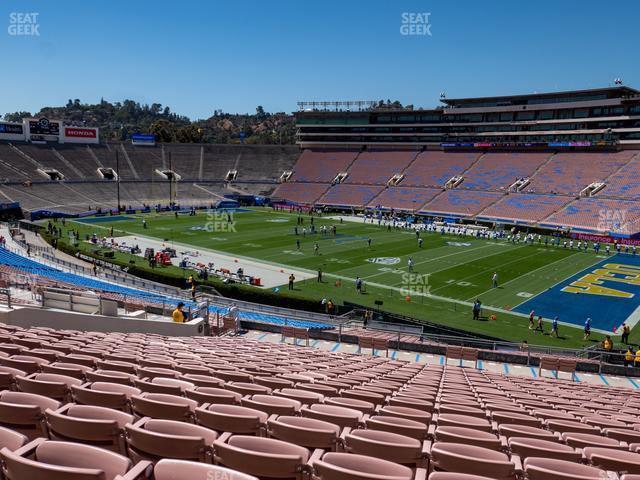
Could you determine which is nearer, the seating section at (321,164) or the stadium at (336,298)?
the stadium at (336,298)

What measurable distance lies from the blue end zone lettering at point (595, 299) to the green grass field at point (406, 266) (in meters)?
1.00

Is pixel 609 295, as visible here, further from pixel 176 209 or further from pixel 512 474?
pixel 176 209

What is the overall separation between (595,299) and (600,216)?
29859 millimetres

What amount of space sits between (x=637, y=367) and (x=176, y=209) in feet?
211

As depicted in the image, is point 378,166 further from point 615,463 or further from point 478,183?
point 615,463

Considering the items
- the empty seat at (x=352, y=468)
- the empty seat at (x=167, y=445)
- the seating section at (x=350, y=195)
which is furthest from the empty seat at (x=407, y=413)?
the seating section at (x=350, y=195)

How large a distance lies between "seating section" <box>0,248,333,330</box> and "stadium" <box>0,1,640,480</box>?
0.31m

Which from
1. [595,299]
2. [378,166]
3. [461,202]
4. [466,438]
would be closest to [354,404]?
[466,438]

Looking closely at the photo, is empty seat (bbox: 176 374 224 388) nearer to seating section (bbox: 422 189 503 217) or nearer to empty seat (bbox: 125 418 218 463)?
empty seat (bbox: 125 418 218 463)

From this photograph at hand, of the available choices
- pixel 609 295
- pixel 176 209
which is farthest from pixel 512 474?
pixel 176 209

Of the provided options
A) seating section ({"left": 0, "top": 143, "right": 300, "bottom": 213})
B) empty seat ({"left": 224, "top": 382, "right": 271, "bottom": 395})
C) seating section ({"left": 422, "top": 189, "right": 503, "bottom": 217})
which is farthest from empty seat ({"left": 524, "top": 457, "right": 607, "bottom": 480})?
seating section ({"left": 0, "top": 143, "right": 300, "bottom": 213})

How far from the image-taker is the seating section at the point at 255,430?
3.11m

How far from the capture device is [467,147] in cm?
8631

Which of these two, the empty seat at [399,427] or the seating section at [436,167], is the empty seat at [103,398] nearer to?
the empty seat at [399,427]
